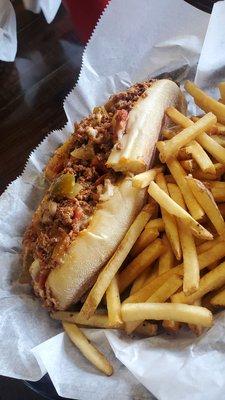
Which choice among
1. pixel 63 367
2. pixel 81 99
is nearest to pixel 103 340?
pixel 63 367

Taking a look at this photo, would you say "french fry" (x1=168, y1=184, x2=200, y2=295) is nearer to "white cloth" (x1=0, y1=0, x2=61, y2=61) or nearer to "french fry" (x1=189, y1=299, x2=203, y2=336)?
"french fry" (x1=189, y1=299, x2=203, y2=336)

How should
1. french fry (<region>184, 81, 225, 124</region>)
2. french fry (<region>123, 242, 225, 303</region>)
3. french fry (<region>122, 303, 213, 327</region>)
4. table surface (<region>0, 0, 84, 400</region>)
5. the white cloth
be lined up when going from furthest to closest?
the white cloth
table surface (<region>0, 0, 84, 400</region>)
french fry (<region>184, 81, 225, 124</region>)
french fry (<region>123, 242, 225, 303</region>)
french fry (<region>122, 303, 213, 327</region>)

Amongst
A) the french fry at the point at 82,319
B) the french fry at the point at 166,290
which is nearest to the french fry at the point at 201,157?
the french fry at the point at 166,290

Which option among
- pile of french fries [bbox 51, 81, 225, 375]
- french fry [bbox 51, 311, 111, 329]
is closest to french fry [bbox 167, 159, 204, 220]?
pile of french fries [bbox 51, 81, 225, 375]

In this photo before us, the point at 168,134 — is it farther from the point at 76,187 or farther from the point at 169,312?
the point at 169,312

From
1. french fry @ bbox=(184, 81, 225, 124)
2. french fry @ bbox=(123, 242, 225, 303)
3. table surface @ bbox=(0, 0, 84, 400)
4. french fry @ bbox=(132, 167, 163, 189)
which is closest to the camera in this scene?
french fry @ bbox=(123, 242, 225, 303)

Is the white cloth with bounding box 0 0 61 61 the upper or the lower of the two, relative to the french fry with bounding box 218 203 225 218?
upper

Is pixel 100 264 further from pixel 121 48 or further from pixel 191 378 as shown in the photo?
pixel 121 48
